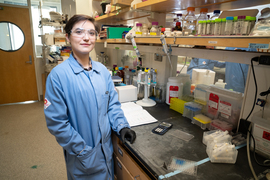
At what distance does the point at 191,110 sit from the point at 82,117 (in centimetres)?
85

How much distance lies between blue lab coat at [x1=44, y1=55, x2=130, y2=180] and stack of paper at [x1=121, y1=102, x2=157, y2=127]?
0.50ft

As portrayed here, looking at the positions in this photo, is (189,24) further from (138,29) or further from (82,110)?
(82,110)

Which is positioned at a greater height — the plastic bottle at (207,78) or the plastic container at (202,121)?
the plastic bottle at (207,78)

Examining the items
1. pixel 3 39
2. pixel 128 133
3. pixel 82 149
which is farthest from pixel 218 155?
pixel 3 39

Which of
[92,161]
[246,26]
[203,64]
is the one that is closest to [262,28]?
[246,26]

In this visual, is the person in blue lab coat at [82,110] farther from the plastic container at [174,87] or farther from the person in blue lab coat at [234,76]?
the person in blue lab coat at [234,76]

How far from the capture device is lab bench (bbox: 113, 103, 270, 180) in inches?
33.4

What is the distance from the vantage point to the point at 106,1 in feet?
7.44

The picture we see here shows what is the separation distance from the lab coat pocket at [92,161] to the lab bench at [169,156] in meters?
0.17

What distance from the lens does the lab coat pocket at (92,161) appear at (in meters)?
1.09

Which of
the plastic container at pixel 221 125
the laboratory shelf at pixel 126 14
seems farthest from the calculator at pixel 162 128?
the laboratory shelf at pixel 126 14

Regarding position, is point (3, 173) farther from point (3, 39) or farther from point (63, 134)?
point (3, 39)

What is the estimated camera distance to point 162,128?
126 centimetres

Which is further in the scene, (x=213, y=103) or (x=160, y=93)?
(x=160, y=93)
